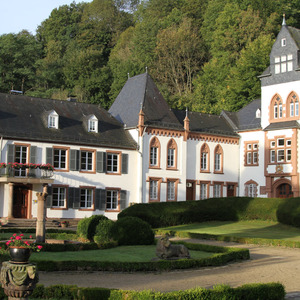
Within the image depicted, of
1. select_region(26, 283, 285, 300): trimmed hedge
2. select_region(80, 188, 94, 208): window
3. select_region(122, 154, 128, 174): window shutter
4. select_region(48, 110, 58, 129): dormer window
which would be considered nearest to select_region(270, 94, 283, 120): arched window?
select_region(122, 154, 128, 174): window shutter

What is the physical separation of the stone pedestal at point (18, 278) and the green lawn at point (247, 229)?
2243 cm

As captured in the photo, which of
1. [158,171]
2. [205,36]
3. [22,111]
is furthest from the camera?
[205,36]

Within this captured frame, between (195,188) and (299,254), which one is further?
(195,188)

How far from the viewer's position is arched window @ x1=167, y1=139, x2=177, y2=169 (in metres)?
46.6

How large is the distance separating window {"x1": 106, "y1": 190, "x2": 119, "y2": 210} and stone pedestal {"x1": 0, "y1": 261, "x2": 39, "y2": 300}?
110ft

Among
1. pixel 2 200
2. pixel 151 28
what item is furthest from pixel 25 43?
pixel 2 200

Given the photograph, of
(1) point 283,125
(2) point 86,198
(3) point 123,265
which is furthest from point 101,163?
(3) point 123,265

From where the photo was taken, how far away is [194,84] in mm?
73938

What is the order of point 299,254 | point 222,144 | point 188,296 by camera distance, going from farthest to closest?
point 222,144 < point 299,254 < point 188,296

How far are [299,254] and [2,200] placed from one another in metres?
22.1

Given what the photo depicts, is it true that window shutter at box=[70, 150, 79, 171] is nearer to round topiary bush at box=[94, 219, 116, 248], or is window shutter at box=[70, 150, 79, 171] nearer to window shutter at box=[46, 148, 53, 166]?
window shutter at box=[46, 148, 53, 166]

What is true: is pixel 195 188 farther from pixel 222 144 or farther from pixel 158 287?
pixel 158 287

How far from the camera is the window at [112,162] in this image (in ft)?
144

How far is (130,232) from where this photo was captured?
25.0m
